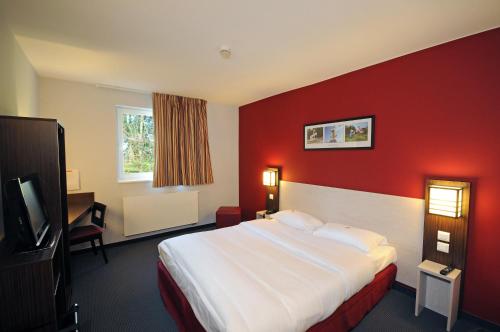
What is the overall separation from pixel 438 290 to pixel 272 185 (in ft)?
7.79

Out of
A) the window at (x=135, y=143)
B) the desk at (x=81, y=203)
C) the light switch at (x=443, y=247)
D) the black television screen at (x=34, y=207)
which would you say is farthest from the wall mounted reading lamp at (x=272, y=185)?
the black television screen at (x=34, y=207)

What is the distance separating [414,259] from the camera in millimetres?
2344

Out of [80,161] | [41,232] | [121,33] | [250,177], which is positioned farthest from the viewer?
[250,177]

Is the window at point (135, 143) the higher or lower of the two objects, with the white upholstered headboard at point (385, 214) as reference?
higher

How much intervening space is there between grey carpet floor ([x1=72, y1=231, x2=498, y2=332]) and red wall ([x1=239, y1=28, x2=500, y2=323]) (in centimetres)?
49

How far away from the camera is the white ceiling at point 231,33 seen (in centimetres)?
159

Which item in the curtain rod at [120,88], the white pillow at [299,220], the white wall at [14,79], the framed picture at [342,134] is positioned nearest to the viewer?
the white wall at [14,79]

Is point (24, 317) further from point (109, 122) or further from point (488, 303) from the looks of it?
point (488, 303)

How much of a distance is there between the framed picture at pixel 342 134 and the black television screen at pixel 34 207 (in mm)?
2990

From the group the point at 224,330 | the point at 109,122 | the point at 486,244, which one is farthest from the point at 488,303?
the point at 109,122

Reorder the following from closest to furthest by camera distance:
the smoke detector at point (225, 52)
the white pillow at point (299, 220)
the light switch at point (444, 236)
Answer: the light switch at point (444, 236), the smoke detector at point (225, 52), the white pillow at point (299, 220)

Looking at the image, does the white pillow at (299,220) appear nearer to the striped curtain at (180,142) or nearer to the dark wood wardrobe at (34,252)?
the striped curtain at (180,142)

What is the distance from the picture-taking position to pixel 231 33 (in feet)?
6.33

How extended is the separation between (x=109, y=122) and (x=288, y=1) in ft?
10.4
